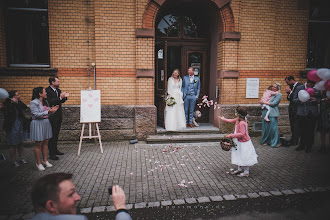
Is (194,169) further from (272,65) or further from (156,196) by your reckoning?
(272,65)

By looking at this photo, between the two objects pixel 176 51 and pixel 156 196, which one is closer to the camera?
pixel 156 196

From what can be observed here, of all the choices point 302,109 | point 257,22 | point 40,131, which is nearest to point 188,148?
point 302,109

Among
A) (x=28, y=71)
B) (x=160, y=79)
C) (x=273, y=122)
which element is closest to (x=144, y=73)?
(x=160, y=79)

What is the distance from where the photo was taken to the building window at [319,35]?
29.6ft

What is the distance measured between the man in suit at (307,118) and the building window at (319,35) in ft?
11.3

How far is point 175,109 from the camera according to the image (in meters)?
8.36

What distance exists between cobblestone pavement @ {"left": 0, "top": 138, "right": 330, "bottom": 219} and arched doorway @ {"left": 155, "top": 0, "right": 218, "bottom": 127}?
9.32 feet

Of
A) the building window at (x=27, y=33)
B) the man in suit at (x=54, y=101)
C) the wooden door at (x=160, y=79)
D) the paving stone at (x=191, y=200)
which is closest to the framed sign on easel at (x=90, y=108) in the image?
the man in suit at (x=54, y=101)

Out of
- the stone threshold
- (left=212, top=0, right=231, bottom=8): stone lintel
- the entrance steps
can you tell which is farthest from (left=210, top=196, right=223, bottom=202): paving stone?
(left=212, top=0, right=231, bottom=8): stone lintel

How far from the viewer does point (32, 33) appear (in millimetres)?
7734

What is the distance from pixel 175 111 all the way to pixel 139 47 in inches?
103

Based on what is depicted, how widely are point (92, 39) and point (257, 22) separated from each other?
6.03 metres

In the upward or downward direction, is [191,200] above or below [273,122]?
below

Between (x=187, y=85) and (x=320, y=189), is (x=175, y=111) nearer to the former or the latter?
(x=187, y=85)
